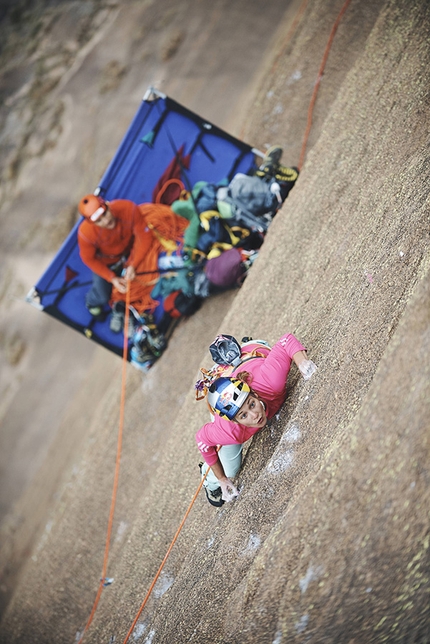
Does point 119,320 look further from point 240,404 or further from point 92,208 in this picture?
point 240,404

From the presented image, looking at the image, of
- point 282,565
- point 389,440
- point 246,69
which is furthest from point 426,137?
point 246,69

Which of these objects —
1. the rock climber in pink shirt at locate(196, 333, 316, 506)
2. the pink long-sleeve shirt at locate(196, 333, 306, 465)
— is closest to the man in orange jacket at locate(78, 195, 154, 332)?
the rock climber in pink shirt at locate(196, 333, 316, 506)

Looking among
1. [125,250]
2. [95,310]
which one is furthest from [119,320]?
[125,250]

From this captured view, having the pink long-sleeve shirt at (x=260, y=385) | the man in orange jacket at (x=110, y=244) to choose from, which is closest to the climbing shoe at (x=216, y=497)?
the pink long-sleeve shirt at (x=260, y=385)

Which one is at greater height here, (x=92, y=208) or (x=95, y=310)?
(x=92, y=208)

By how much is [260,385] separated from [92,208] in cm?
412

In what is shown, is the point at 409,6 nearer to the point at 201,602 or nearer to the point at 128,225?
the point at 128,225

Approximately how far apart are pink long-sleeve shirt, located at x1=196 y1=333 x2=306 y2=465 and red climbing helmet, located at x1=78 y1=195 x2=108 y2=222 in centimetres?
381

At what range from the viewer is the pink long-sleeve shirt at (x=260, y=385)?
13.2 ft

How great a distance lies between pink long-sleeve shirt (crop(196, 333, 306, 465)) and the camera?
13.2 ft

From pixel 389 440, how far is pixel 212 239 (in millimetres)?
4866

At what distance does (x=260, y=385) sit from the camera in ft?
13.3

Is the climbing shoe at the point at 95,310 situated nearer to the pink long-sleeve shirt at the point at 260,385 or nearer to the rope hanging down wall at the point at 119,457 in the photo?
the rope hanging down wall at the point at 119,457

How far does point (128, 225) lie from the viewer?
25.3ft
